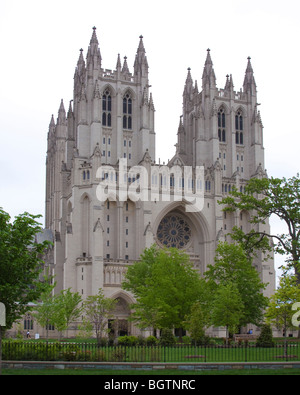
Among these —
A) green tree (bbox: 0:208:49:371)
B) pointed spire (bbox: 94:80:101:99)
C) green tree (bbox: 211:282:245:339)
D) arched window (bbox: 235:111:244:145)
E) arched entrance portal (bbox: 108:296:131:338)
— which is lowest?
arched entrance portal (bbox: 108:296:131:338)

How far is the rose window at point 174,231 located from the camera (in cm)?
8344

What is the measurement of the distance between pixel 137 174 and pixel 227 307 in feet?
117

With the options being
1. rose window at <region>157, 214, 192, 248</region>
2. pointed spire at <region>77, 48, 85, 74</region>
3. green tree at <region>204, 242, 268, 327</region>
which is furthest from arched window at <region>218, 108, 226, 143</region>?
green tree at <region>204, 242, 268, 327</region>

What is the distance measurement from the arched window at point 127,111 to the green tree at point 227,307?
41.9 meters

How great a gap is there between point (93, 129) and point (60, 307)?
30.2m

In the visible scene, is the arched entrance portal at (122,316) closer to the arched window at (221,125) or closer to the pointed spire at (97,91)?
the pointed spire at (97,91)

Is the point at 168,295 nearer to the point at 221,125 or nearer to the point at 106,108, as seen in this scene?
the point at 106,108

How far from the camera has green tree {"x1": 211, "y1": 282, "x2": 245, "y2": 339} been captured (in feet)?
153

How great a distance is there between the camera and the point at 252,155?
90.2 metres

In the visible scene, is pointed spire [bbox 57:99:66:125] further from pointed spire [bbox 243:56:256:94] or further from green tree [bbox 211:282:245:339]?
green tree [bbox 211:282:245:339]

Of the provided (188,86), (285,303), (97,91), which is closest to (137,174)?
(97,91)

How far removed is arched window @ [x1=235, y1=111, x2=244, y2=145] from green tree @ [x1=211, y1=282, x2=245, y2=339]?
1847 inches
